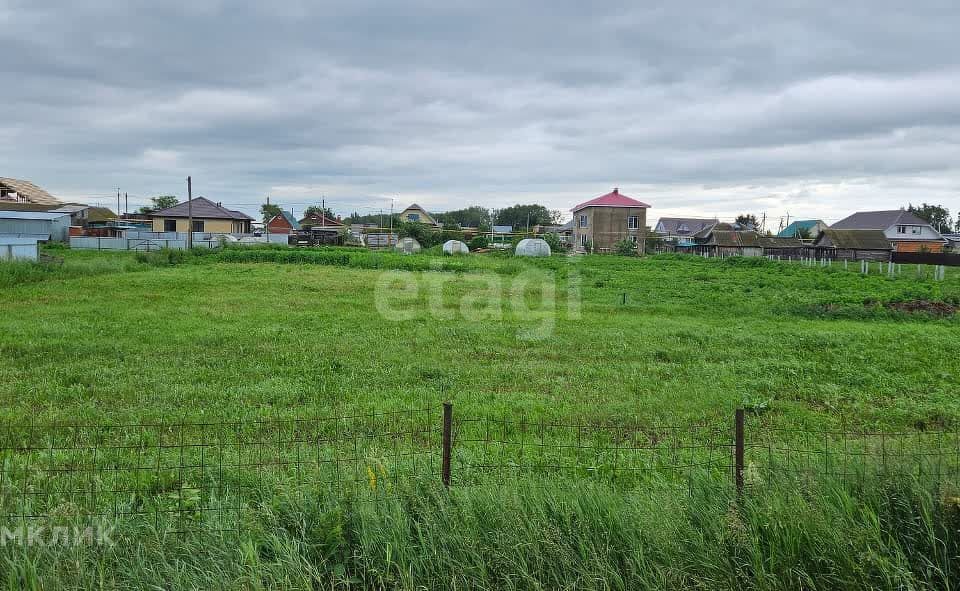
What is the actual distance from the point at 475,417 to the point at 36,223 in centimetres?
3960

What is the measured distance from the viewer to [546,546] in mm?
3574

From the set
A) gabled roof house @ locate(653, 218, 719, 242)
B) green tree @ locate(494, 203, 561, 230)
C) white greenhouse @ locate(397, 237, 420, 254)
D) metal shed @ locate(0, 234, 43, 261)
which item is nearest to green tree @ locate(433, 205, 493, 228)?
green tree @ locate(494, 203, 561, 230)

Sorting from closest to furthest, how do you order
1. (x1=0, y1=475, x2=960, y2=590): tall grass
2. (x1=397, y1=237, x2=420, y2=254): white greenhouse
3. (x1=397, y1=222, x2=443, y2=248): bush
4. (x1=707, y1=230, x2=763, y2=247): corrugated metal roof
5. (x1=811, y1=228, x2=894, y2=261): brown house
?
(x1=0, y1=475, x2=960, y2=590): tall grass → (x1=397, y1=237, x2=420, y2=254): white greenhouse → (x1=811, y1=228, x2=894, y2=261): brown house → (x1=397, y1=222, x2=443, y2=248): bush → (x1=707, y1=230, x2=763, y2=247): corrugated metal roof

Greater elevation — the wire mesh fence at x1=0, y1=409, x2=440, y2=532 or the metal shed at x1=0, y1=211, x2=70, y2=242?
the metal shed at x1=0, y1=211, x2=70, y2=242

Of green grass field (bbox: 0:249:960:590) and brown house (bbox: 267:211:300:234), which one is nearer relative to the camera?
green grass field (bbox: 0:249:960:590)

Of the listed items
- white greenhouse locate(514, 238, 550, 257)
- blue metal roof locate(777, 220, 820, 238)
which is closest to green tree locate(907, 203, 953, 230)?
blue metal roof locate(777, 220, 820, 238)

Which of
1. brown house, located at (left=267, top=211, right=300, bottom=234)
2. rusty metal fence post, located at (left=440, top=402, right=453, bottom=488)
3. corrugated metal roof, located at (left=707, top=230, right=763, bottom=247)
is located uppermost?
brown house, located at (left=267, top=211, right=300, bottom=234)

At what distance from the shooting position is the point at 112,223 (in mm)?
53781

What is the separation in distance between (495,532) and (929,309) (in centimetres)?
1488

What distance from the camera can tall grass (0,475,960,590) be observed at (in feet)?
11.0

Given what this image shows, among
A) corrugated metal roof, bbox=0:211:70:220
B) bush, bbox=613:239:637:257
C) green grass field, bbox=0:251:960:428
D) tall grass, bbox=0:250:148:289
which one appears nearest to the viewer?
green grass field, bbox=0:251:960:428

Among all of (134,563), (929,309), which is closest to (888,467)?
(134,563)

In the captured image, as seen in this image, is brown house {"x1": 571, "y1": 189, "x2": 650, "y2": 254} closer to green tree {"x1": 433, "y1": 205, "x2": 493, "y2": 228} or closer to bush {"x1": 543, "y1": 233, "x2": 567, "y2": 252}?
bush {"x1": 543, "y1": 233, "x2": 567, "y2": 252}

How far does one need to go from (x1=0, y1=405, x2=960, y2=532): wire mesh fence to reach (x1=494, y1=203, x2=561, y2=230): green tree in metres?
79.3
